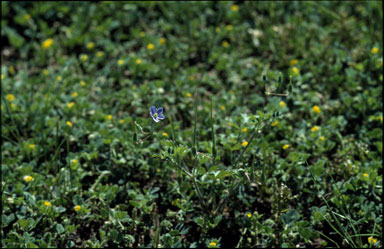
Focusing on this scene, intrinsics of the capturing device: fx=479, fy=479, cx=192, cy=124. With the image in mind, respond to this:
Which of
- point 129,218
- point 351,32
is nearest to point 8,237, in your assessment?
point 129,218

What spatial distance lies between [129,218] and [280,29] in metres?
2.30

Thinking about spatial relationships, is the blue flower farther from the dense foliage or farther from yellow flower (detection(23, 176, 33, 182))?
yellow flower (detection(23, 176, 33, 182))

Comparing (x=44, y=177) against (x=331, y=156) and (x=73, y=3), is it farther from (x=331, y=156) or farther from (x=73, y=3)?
(x=73, y=3)

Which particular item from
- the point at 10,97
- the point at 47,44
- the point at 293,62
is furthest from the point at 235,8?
the point at 10,97

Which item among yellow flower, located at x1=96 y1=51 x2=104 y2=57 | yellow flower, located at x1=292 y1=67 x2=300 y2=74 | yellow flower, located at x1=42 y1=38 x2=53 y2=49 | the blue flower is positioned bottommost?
the blue flower

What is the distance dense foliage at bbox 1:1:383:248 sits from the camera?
267 cm

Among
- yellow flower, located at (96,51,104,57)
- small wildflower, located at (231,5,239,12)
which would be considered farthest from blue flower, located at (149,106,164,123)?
small wildflower, located at (231,5,239,12)

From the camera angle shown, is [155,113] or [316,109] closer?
[155,113]

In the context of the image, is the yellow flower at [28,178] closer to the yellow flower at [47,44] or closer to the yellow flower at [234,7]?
the yellow flower at [47,44]

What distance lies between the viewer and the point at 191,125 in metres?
3.45

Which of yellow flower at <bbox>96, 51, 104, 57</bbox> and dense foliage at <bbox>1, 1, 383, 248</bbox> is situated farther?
yellow flower at <bbox>96, 51, 104, 57</bbox>

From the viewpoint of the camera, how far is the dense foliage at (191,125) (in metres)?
2.67

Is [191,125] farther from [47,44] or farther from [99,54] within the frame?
[47,44]

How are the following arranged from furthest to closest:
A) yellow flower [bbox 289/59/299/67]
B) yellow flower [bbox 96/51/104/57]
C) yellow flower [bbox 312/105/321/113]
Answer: yellow flower [bbox 96/51/104/57] → yellow flower [bbox 289/59/299/67] → yellow flower [bbox 312/105/321/113]
